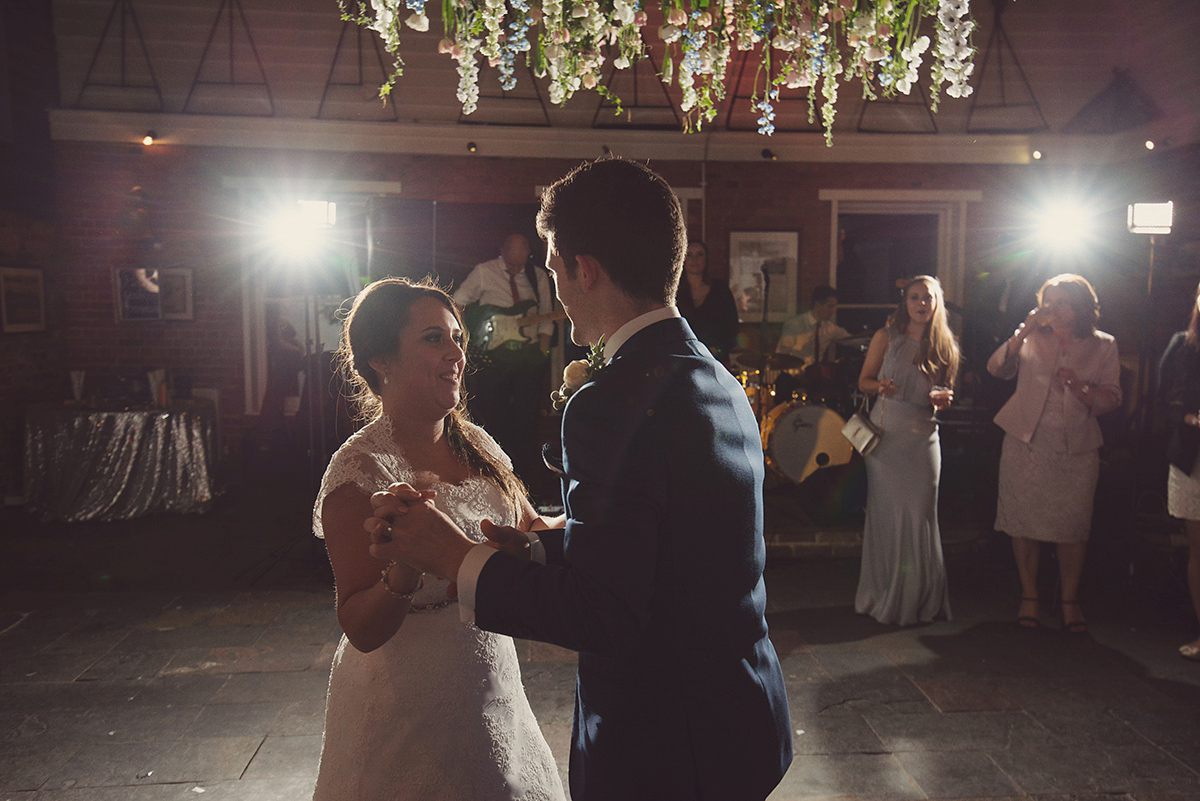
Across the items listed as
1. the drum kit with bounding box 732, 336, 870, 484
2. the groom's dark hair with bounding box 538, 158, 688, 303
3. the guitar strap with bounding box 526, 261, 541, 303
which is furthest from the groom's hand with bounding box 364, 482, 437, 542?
the guitar strap with bounding box 526, 261, 541, 303

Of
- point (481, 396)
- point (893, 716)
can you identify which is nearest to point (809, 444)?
point (481, 396)

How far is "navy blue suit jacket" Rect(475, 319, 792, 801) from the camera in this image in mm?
1139

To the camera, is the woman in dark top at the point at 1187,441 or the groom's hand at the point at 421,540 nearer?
the groom's hand at the point at 421,540

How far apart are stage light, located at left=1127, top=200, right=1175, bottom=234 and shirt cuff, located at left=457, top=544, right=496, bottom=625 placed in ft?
18.6

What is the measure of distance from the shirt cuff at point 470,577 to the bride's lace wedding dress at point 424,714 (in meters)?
0.52

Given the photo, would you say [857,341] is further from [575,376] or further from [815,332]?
[575,376]

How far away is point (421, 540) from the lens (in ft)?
4.07

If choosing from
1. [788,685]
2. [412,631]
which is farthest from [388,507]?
[788,685]

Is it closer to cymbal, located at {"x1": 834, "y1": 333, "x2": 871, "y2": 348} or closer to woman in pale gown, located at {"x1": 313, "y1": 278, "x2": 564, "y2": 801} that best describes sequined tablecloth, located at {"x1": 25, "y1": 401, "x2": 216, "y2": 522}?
woman in pale gown, located at {"x1": 313, "y1": 278, "x2": 564, "y2": 801}

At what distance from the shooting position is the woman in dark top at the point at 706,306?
20.9ft

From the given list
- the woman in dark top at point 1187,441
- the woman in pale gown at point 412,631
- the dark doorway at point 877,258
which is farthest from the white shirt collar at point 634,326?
the dark doorway at point 877,258

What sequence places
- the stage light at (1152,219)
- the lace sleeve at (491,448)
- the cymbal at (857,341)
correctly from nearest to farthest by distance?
the lace sleeve at (491,448)
the stage light at (1152,219)
the cymbal at (857,341)

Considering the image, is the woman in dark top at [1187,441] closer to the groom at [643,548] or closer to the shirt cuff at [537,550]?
the groom at [643,548]

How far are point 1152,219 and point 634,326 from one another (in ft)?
18.0
